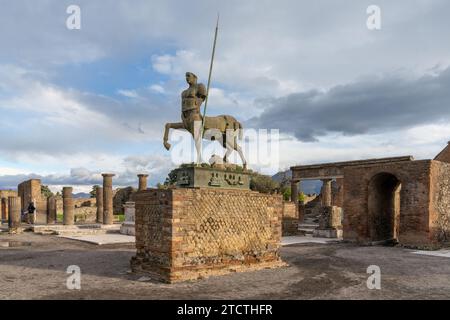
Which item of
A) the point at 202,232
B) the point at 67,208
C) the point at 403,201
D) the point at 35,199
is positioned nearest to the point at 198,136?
the point at 202,232

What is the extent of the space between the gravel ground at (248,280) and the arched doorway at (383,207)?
4.81 meters

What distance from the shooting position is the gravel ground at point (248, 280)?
22.7 feet

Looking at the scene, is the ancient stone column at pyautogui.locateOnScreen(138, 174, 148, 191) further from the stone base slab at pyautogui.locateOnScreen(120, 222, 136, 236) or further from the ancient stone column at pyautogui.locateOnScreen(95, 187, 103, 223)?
the stone base slab at pyautogui.locateOnScreen(120, 222, 136, 236)

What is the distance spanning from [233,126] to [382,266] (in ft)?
18.4

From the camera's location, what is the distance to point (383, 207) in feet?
59.7

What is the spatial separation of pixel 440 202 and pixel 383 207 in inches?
99.2

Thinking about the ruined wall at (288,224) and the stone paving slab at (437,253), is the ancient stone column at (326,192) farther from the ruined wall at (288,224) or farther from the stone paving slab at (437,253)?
the stone paving slab at (437,253)

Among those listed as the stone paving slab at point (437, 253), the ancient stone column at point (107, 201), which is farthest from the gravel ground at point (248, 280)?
the ancient stone column at point (107, 201)

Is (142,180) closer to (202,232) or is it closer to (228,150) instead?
(228,150)

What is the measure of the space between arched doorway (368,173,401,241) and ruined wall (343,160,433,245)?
0.34 metres
